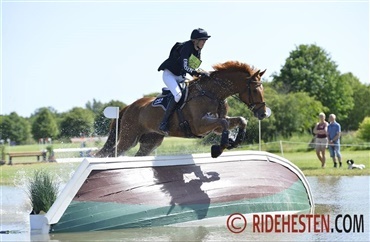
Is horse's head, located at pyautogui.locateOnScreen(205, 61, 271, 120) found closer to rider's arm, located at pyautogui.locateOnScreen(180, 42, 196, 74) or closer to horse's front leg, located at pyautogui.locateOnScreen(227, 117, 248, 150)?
horse's front leg, located at pyautogui.locateOnScreen(227, 117, 248, 150)

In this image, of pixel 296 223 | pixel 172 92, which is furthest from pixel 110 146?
pixel 296 223

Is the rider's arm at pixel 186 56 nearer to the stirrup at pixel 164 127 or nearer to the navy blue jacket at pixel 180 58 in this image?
the navy blue jacket at pixel 180 58

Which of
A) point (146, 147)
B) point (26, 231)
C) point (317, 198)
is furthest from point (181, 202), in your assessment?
point (317, 198)

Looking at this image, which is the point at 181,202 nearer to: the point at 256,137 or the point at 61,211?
the point at 61,211

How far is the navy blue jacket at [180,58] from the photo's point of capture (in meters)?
10.7

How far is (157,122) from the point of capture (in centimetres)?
1155

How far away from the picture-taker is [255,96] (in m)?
10.7

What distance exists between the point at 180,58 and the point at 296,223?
307 cm

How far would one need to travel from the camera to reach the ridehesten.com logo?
349 inches

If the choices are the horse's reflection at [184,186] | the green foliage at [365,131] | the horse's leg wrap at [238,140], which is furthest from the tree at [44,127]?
the horse's reflection at [184,186]

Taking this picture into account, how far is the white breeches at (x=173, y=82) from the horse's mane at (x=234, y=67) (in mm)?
583

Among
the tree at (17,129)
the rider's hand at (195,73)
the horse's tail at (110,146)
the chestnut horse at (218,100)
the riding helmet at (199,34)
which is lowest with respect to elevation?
the tree at (17,129)

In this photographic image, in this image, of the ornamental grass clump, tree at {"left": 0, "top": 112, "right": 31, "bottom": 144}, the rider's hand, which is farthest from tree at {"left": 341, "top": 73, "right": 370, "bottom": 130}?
the ornamental grass clump

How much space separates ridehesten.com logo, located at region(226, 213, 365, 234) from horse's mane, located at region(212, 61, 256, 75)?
2.23 meters
